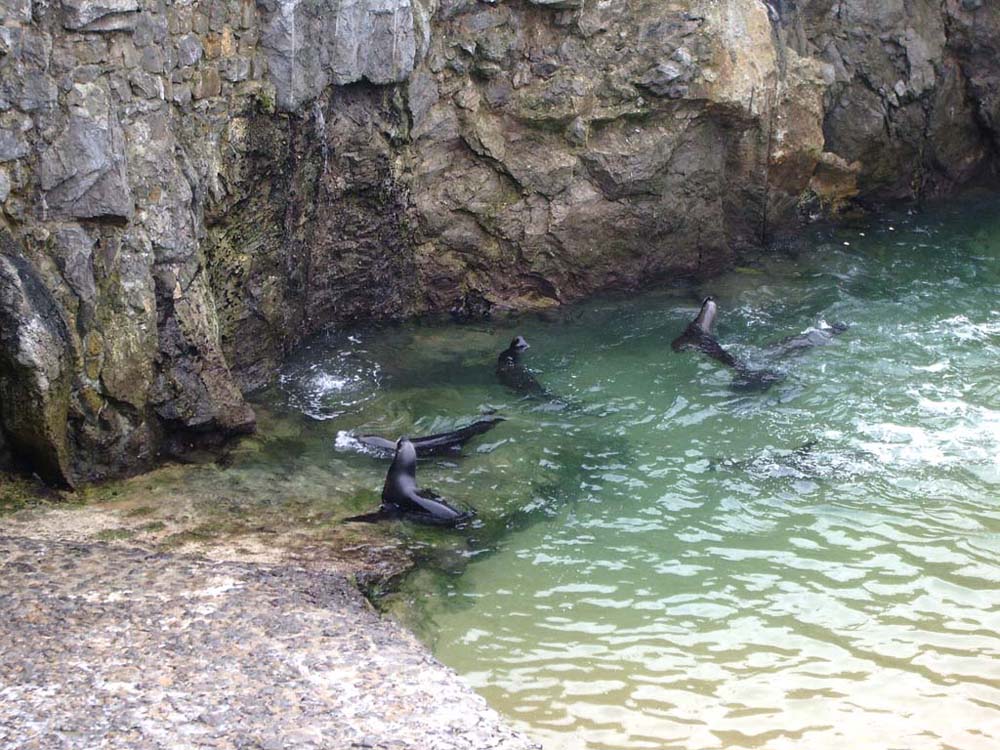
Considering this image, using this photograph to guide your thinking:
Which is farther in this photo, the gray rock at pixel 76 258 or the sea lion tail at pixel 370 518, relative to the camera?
the sea lion tail at pixel 370 518

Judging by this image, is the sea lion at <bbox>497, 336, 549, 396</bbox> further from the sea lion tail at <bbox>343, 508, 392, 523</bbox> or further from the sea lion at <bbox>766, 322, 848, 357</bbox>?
the sea lion tail at <bbox>343, 508, 392, 523</bbox>

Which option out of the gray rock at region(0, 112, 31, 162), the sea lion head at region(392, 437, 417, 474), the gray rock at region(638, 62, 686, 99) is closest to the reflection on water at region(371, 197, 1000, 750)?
the sea lion head at region(392, 437, 417, 474)

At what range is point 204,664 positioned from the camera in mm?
4461

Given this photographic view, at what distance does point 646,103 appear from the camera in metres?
9.97

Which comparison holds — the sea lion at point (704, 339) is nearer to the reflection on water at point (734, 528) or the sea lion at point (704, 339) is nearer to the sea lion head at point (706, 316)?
the sea lion head at point (706, 316)

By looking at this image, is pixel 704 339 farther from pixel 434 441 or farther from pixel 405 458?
pixel 405 458

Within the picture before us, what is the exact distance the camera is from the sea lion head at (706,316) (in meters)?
9.33

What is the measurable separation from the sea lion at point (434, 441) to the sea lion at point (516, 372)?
0.84m

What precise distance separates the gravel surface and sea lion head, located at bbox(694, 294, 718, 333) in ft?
15.4

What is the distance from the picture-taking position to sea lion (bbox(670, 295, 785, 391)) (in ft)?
27.8

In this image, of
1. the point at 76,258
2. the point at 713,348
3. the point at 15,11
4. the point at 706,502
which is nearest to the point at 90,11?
the point at 15,11

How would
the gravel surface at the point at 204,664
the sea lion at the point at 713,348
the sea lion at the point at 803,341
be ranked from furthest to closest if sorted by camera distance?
the sea lion at the point at 803,341 → the sea lion at the point at 713,348 → the gravel surface at the point at 204,664

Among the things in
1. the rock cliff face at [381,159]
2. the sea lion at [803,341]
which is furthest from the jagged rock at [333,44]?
the sea lion at [803,341]

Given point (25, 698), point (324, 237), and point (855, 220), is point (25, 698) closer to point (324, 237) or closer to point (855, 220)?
point (324, 237)
